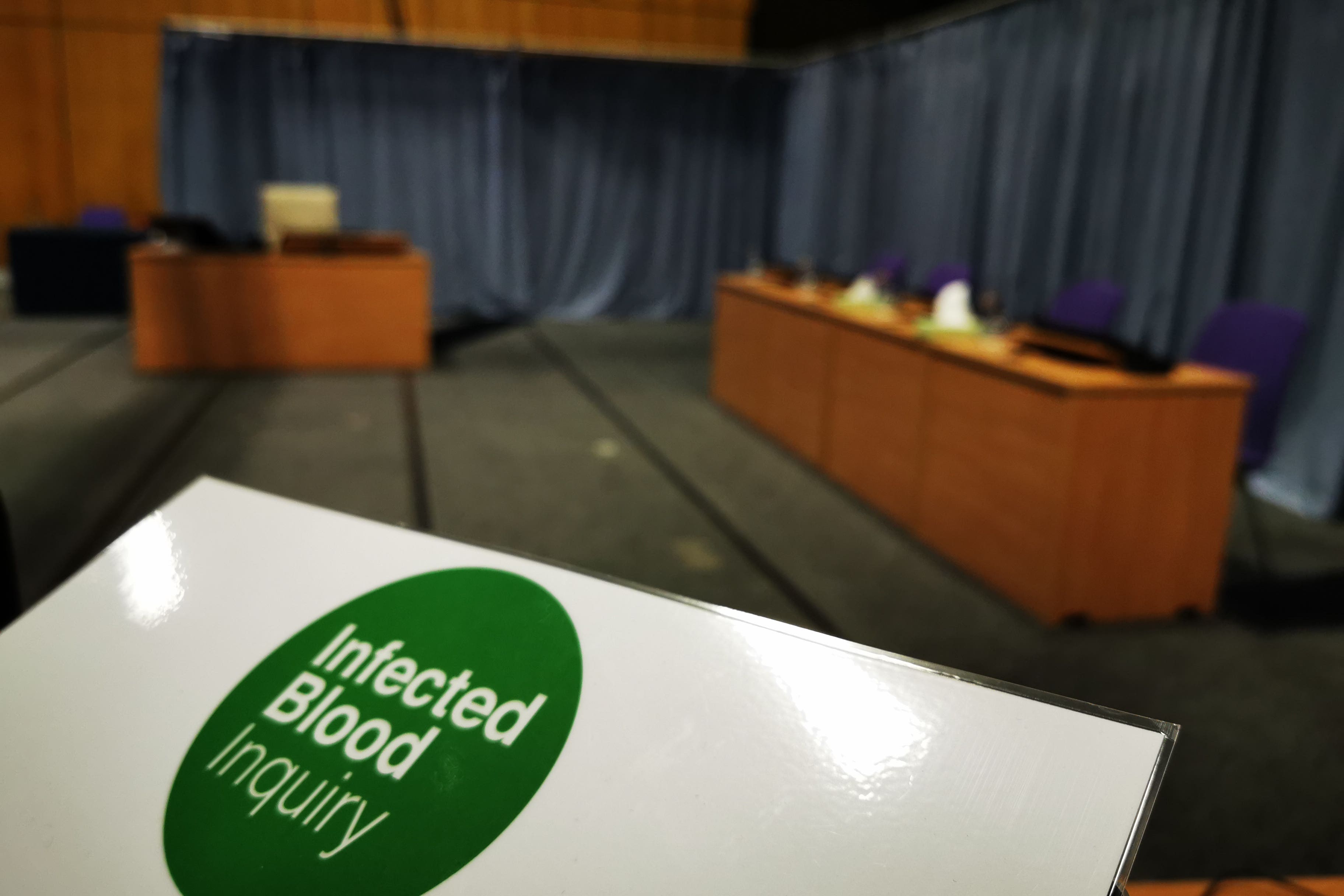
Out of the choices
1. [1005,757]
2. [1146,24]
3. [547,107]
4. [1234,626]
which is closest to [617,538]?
[1234,626]

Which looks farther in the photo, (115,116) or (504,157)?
(504,157)

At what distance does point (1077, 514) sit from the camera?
2.71 meters

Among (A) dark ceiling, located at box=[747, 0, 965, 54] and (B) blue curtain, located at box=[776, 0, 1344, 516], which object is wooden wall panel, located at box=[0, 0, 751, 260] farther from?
(B) blue curtain, located at box=[776, 0, 1344, 516]

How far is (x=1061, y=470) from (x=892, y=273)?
11.0ft

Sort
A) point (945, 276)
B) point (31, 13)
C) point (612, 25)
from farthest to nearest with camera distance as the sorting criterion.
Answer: point (612, 25)
point (31, 13)
point (945, 276)

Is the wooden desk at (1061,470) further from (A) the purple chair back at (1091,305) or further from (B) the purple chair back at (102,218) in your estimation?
(B) the purple chair back at (102,218)

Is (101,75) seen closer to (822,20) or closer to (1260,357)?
(822,20)

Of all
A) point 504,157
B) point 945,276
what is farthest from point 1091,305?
point 504,157

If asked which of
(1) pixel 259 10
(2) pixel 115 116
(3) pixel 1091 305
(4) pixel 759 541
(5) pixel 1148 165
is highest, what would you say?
(1) pixel 259 10

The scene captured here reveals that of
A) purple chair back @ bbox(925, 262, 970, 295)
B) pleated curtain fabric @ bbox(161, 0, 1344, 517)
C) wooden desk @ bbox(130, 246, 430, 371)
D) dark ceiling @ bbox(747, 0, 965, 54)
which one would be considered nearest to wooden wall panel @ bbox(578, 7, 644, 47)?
pleated curtain fabric @ bbox(161, 0, 1344, 517)

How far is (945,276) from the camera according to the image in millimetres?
5434

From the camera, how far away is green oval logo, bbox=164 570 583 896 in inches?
29.1

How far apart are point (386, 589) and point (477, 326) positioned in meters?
7.77

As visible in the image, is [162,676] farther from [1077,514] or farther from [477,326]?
[477,326]
